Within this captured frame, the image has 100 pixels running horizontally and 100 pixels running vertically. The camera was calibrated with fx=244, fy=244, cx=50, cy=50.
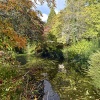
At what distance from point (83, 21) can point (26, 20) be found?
23990 millimetres

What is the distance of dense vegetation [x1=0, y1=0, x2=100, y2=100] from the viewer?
24.7 ft

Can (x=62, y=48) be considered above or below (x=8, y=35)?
above

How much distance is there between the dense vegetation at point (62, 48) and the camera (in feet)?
24.7

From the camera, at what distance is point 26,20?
9.66 meters

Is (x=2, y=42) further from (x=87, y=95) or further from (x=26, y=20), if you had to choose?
(x=87, y=95)

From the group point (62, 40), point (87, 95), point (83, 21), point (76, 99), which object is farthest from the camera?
point (62, 40)

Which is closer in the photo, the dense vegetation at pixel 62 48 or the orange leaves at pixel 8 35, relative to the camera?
the orange leaves at pixel 8 35

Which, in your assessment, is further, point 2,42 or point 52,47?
point 52,47

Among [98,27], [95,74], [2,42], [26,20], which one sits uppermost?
→ [98,27]

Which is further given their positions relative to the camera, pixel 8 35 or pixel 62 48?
pixel 62 48

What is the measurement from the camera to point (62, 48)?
1551 inches

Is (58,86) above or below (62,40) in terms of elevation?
below

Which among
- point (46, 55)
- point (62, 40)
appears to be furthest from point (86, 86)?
point (46, 55)

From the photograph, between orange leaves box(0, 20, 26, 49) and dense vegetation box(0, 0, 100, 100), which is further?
dense vegetation box(0, 0, 100, 100)
